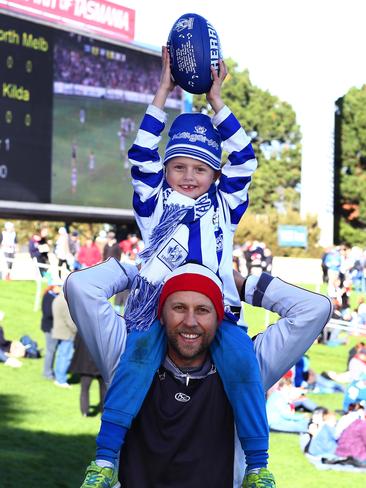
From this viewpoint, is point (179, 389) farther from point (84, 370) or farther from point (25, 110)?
point (25, 110)

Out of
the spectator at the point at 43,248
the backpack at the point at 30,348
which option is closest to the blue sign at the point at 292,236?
the spectator at the point at 43,248

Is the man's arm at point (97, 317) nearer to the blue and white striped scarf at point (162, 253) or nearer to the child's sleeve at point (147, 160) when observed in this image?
the blue and white striped scarf at point (162, 253)

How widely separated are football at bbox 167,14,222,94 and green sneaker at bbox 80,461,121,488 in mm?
1714

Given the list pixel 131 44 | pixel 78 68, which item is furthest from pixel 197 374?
pixel 131 44

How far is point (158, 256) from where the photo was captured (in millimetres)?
3893

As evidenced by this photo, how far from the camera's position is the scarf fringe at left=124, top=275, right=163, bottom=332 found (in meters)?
3.66

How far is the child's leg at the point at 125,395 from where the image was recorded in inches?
135

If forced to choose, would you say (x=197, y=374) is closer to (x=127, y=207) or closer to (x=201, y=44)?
(x=201, y=44)

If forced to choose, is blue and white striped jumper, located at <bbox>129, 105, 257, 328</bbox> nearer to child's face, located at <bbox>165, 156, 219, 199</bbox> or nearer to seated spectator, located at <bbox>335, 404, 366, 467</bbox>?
child's face, located at <bbox>165, 156, 219, 199</bbox>

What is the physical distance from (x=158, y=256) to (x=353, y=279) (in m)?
28.7

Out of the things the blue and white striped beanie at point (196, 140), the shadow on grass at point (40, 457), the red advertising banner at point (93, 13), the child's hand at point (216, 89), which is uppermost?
the red advertising banner at point (93, 13)

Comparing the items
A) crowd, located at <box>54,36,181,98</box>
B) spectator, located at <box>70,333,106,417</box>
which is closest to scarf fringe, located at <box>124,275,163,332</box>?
spectator, located at <box>70,333,106,417</box>

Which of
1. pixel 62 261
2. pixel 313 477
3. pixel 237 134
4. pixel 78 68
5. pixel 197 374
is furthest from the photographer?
pixel 78 68

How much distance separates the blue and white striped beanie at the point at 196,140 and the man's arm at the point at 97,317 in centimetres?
71
